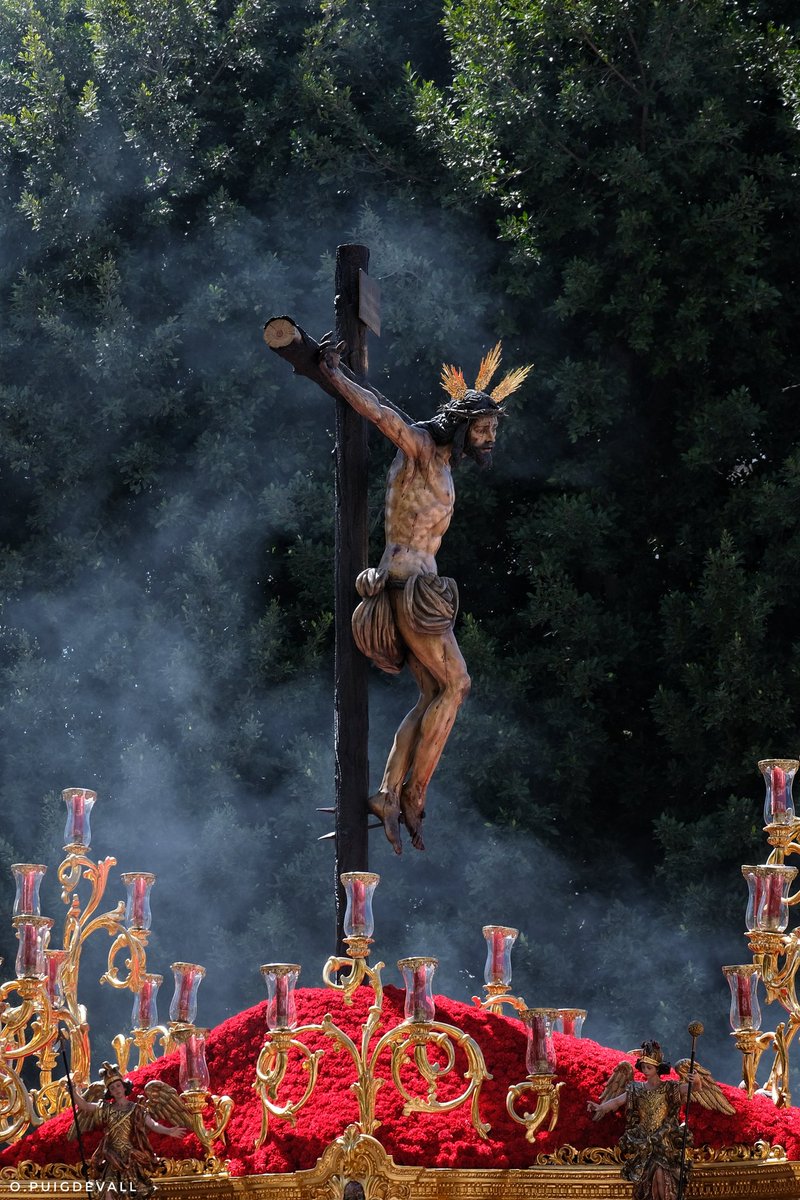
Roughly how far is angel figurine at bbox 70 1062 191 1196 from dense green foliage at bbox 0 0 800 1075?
5.39 meters

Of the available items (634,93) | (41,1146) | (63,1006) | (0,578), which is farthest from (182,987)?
(634,93)

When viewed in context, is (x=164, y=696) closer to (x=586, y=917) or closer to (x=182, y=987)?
(x=586, y=917)

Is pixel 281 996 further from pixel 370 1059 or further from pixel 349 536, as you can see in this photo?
pixel 349 536

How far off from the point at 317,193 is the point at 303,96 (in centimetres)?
55

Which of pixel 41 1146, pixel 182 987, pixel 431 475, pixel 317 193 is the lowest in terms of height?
pixel 41 1146

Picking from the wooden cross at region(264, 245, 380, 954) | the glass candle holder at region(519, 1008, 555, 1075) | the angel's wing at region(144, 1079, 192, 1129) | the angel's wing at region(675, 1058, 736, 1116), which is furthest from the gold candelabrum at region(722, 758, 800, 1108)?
the angel's wing at region(144, 1079, 192, 1129)

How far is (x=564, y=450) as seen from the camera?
41.3ft

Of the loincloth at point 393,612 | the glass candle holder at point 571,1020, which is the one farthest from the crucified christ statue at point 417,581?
the glass candle holder at point 571,1020

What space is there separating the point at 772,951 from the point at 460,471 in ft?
20.1

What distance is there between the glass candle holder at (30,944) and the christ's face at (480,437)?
6.64 ft

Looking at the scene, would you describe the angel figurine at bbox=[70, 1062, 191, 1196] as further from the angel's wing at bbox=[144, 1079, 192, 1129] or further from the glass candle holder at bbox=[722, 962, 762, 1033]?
the glass candle holder at bbox=[722, 962, 762, 1033]

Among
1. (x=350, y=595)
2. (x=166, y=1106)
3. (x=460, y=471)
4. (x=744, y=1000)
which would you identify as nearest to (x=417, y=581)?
(x=350, y=595)

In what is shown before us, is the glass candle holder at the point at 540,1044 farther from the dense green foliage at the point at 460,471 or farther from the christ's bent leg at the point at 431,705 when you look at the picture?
the dense green foliage at the point at 460,471

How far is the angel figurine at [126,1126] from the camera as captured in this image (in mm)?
6035
